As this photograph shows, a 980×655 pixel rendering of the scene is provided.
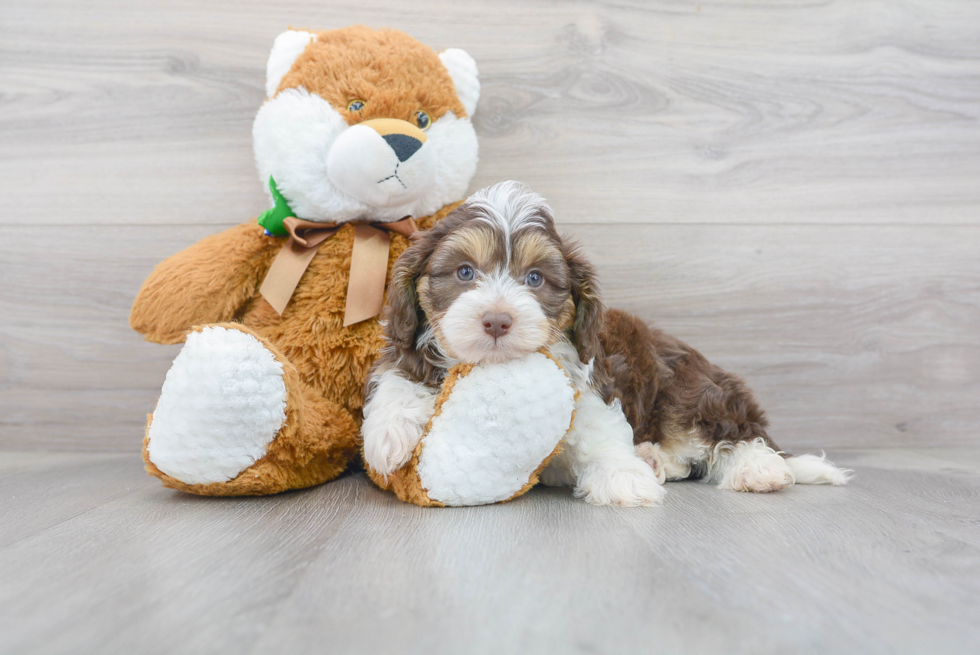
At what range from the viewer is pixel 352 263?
6.36 ft

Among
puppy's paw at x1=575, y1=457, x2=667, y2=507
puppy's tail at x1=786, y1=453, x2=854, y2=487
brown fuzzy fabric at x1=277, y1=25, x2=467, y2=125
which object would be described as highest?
brown fuzzy fabric at x1=277, y1=25, x2=467, y2=125

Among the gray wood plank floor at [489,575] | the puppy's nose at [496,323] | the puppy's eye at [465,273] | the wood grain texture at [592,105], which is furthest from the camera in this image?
the wood grain texture at [592,105]

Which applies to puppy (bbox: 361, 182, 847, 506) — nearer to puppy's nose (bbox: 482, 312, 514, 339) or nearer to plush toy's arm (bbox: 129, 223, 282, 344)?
puppy's nose (bbox: 482, 312, 514, 339)

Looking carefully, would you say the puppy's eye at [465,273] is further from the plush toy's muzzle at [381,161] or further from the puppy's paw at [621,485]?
the puppy's paw at [621,485]

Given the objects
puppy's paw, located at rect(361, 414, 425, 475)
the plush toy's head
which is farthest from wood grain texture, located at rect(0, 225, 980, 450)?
puppy's paw, located at rect(361, 414, 425, 475)

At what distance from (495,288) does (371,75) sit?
806mm

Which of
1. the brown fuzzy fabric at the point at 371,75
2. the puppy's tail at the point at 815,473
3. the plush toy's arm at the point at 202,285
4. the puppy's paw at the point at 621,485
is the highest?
the brown fuzzy fabric at the point at 371,75

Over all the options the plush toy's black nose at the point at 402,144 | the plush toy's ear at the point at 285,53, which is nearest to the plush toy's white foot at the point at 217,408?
the plush toy's black nose at the point at 402,144

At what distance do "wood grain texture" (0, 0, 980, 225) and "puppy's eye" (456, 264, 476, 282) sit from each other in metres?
0.88

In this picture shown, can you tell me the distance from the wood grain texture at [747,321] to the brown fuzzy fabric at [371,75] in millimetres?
788

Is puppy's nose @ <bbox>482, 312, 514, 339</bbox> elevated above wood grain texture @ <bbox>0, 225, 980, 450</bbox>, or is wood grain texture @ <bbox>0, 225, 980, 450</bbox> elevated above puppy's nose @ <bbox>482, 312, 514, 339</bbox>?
puppy's nose @ <bbox>482, 312, 514, 339</bbox>

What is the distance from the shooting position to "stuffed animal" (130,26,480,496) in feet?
6.01

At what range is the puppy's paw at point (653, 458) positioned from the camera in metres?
1.90

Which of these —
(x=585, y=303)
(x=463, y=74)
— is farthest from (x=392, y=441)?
(x=463, y=74)
